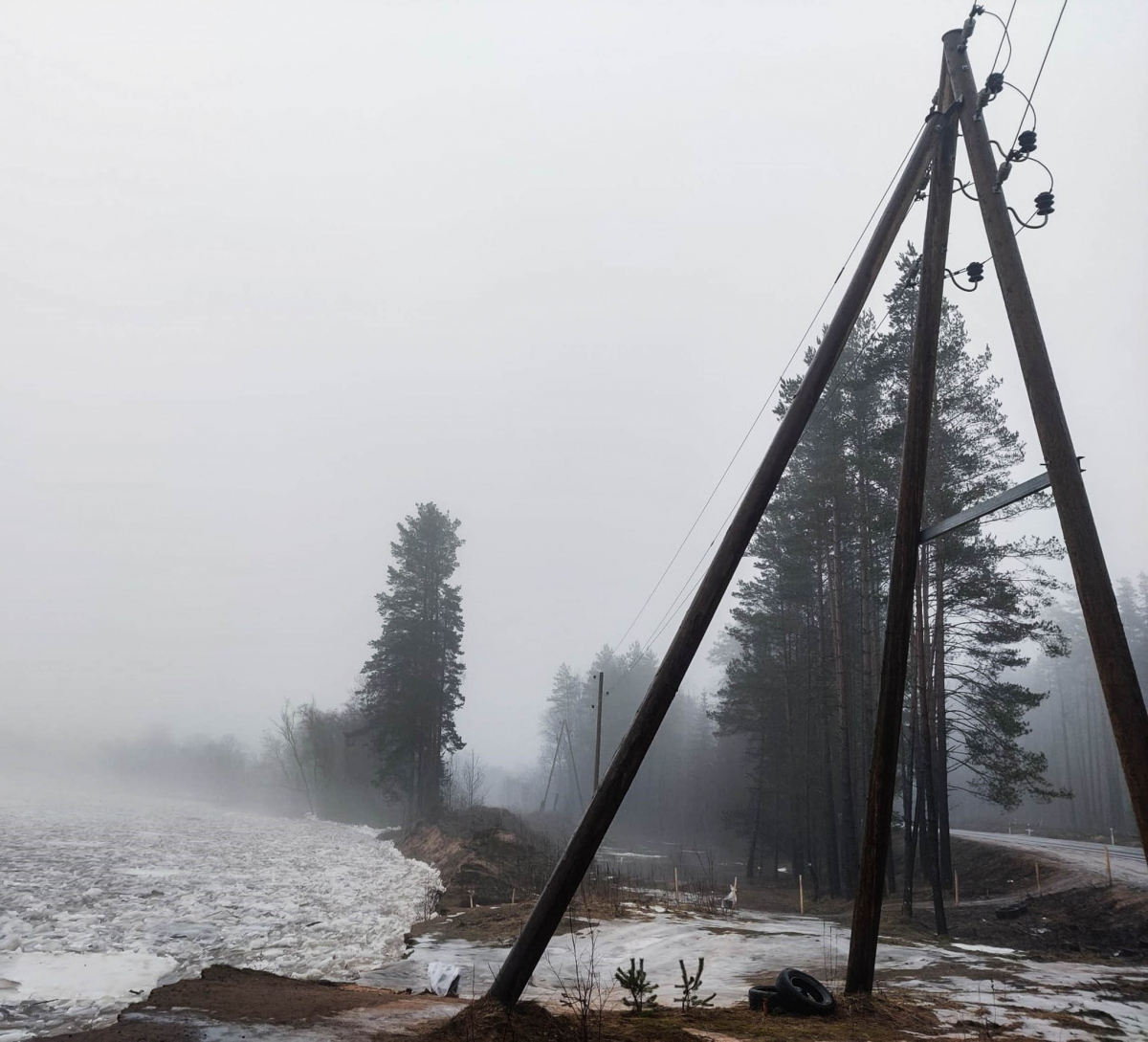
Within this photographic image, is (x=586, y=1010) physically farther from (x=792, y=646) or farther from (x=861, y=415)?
(x=792, y=646)

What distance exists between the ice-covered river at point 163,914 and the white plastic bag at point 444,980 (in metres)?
1.65

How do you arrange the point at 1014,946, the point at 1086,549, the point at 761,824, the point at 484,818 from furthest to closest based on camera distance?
the point at 484,818
the point at 761,824
the point at 1014,946
the point at 1086,549

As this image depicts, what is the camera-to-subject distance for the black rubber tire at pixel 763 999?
772 centimetres

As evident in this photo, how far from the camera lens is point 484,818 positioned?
128 feet

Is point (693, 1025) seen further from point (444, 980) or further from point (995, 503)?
point (995, 503)

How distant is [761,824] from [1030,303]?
31865 mm

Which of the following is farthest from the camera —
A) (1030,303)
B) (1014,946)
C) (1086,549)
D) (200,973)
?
(1014,946)

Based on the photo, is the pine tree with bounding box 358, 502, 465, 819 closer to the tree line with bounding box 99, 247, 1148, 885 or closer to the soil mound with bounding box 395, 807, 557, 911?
the tree line with bounding box 99, 247, 1148, 885

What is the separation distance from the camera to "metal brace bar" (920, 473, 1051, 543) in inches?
249

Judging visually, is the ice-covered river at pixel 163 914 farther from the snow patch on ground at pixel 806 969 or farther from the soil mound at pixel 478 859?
the snow patch on ground at pixel 806 969

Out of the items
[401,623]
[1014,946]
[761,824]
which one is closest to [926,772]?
[1014,946]

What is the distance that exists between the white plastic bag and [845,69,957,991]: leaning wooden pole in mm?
4754

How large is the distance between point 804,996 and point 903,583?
13.7 ft

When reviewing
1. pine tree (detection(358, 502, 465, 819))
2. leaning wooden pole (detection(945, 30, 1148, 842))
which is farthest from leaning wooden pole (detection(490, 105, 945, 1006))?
pine tree (detection(358, 502, 465, 819))
